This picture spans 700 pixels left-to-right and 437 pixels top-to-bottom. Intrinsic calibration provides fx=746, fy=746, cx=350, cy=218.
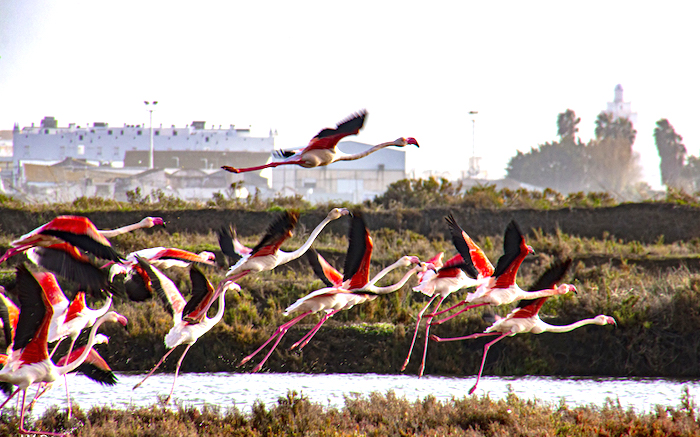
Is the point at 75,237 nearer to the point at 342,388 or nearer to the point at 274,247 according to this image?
Result: the point at 274,247

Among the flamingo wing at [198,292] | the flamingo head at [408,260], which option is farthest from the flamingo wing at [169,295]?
the flamingo head at [408,260]

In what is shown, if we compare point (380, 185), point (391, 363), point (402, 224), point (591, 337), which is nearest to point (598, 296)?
point (591, 337)

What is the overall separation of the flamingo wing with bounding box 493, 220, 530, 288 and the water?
4379 mm

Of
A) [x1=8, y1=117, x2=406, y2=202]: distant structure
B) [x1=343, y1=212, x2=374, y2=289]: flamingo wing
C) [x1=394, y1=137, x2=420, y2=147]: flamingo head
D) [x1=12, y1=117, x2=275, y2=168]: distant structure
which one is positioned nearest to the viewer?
[x1=394, y1=137, x2=420, y2=147]: flamingo head

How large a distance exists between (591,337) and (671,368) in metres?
1.39

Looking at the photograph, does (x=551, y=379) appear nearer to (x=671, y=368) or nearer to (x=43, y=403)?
(x=671, y=368)

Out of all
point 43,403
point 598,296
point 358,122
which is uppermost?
point 358,122

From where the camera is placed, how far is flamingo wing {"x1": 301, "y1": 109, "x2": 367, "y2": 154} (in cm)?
531

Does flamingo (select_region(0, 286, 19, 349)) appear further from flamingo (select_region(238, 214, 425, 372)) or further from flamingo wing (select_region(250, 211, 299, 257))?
flamingo wing (select_region(250, 211, 299, 257))

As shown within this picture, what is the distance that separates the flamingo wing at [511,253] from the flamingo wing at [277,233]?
186cm

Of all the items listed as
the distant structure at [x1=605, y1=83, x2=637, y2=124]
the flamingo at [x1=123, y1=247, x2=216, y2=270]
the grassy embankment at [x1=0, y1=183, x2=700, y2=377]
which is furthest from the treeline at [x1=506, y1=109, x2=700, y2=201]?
the distant structure at [x1=605, y1=83, x2=637, y2=124]

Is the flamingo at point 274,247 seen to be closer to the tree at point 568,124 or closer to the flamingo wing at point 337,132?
the flamingo wing at point 337,132

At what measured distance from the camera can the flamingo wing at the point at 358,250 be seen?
609cm

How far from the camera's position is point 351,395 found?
34.9 feet
